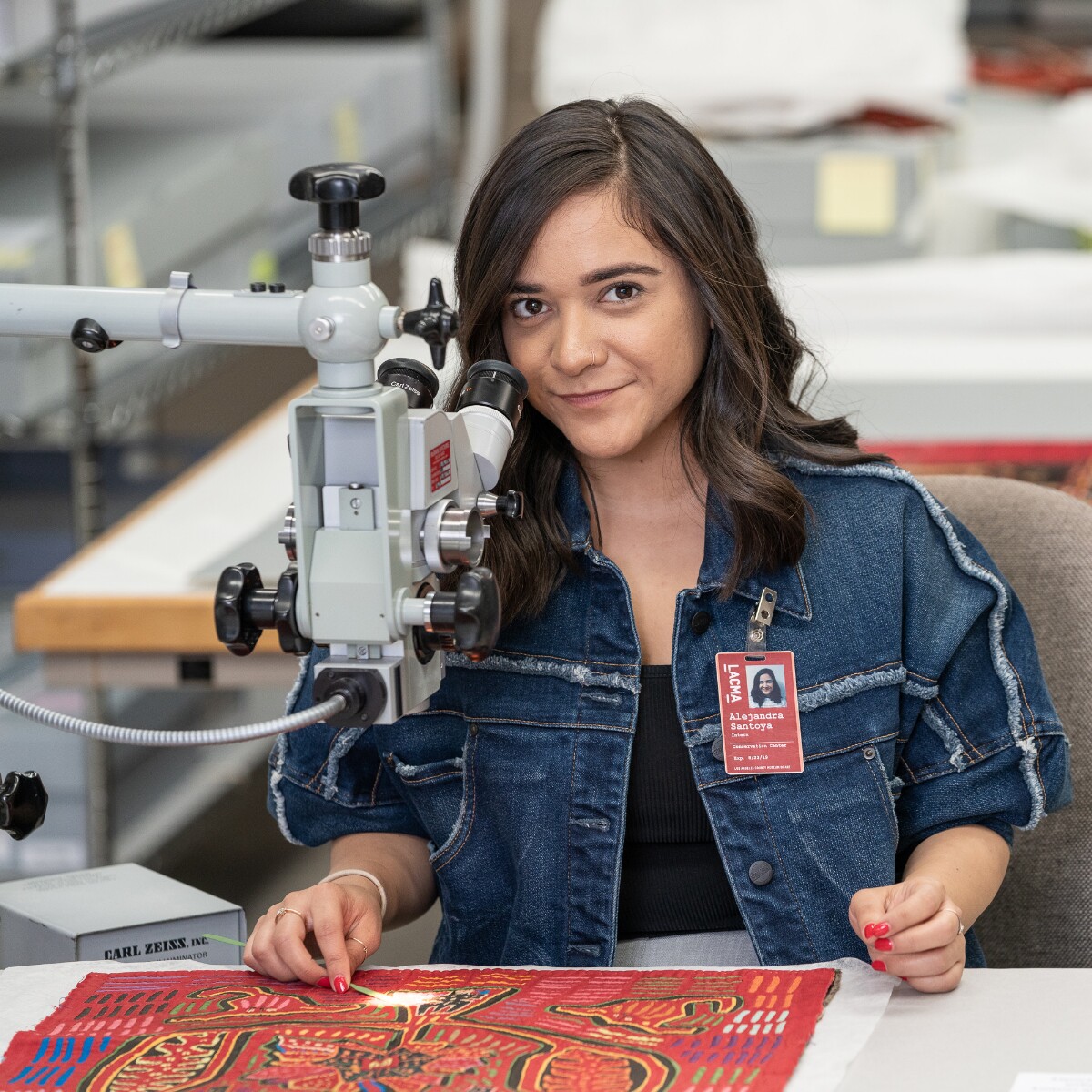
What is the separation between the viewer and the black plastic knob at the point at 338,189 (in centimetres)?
85

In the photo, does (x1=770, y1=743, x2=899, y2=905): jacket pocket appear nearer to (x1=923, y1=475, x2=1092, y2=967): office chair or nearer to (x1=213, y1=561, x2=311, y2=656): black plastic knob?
(x1=923, y1=475, x2=1092, y2=967): office chair

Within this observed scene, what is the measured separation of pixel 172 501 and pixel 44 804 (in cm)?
119

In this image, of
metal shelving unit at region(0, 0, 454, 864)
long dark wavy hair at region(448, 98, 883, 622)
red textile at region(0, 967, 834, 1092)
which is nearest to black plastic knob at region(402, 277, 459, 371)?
long dark wavy hair at region(448, 98, 883, 622)

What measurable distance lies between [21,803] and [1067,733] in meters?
0.90

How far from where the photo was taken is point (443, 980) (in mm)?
1111

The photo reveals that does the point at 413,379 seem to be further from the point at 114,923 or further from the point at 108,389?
the point at 108,389

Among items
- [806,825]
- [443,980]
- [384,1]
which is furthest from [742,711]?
[384,1]

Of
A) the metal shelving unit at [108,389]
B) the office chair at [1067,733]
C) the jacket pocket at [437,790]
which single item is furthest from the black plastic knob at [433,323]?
the metal shelving unit at [108,389]

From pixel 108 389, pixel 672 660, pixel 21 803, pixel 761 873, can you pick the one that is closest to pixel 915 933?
pixel 761 873

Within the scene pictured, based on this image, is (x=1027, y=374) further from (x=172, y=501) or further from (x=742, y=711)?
(x=172, y=501)

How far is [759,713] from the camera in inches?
51.3

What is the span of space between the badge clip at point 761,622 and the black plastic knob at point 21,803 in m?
0.58

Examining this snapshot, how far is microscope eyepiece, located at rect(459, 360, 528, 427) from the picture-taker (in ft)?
3.34

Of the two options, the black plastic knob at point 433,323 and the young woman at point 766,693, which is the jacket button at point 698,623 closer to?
the young woman at point 766,693
